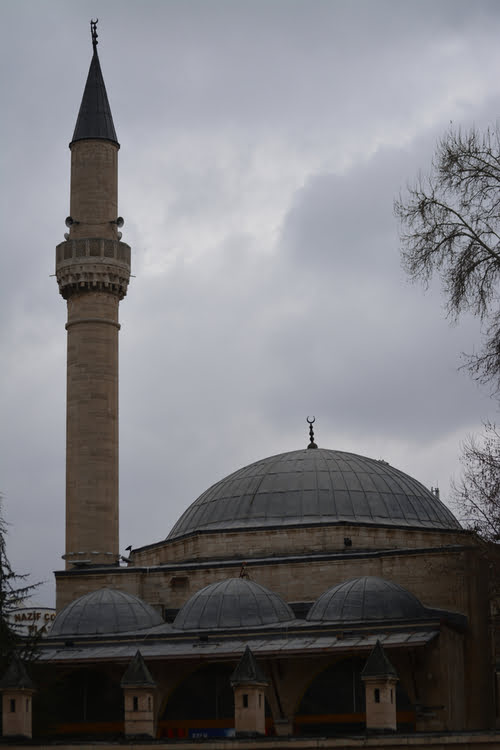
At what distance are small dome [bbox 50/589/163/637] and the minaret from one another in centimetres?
345

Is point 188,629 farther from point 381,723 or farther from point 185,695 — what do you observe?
point 381,723

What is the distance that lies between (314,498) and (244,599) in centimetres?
572

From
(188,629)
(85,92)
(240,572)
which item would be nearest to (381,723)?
(188,629)

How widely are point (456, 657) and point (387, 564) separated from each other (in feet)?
10.5

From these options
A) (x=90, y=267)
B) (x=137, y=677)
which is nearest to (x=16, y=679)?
(x=137, y=677)

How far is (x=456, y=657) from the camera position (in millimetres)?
26125

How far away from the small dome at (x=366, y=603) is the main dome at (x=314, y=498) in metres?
4.35

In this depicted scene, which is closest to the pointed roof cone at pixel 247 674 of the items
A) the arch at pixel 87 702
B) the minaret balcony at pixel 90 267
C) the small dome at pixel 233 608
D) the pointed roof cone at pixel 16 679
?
the pointed roof cone at pixel 16 679

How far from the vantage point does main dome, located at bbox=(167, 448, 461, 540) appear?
3197 centimetres

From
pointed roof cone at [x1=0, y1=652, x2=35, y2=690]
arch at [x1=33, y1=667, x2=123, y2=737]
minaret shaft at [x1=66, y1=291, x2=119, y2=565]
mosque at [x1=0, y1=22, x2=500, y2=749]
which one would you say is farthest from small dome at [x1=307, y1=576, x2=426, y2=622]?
minaret shaft at [x1=66, y1=291, x2=119, y2=565]

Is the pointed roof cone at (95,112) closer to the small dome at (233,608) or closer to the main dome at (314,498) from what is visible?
the main dome at (314,498)

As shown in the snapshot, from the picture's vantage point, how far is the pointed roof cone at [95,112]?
34.6 m

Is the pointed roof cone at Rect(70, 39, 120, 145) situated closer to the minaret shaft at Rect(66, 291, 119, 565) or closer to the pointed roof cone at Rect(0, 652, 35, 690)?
the minaret shaft at Rect(66, 291, 119, 565)

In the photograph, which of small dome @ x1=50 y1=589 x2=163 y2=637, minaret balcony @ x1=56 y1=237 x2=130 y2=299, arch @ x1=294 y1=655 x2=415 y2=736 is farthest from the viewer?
minaret balcony @ x1=56 y1=237 x2=130 y2=299
